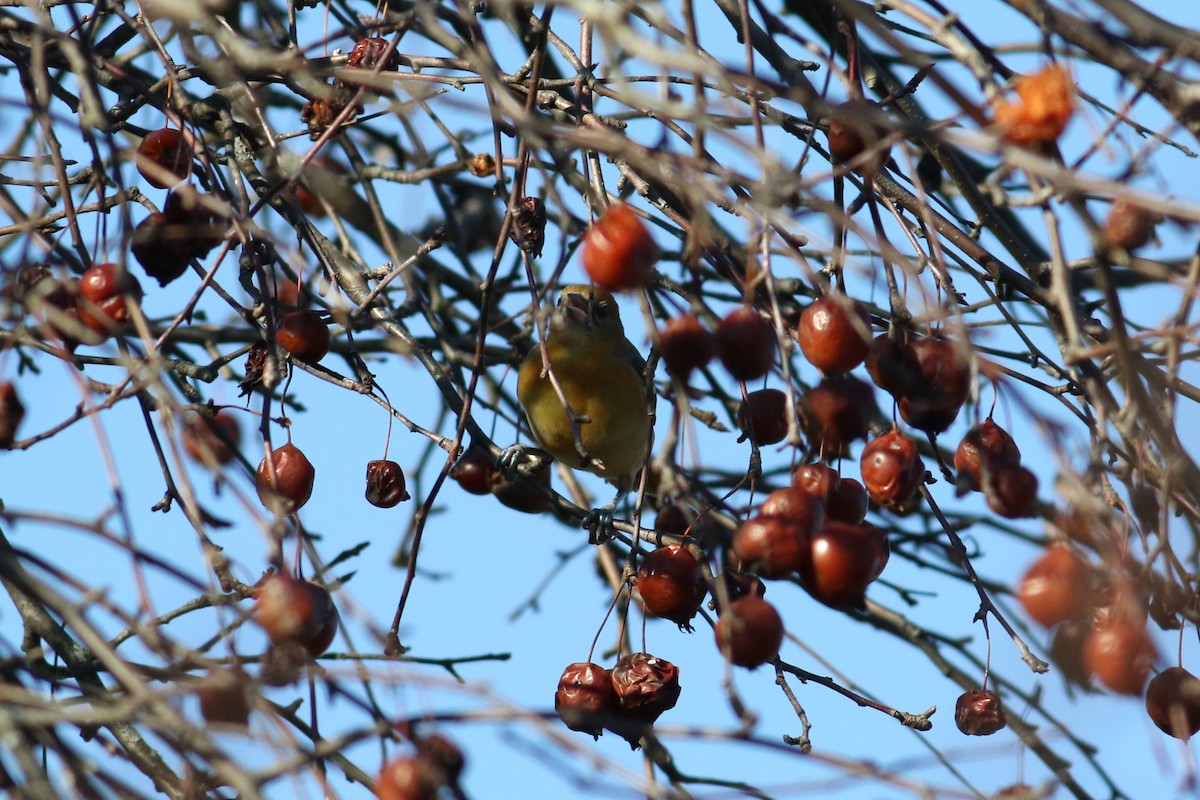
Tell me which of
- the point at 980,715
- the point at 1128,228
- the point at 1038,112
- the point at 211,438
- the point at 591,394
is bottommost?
the point at 980,715

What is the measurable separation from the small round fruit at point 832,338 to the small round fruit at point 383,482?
1.26 meters

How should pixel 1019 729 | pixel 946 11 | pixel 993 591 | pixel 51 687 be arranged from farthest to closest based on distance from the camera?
pixel 993 591
pixel 1019 729
pixel 51 687
pixel 946 11

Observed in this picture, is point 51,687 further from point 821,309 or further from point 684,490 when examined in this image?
point 821,309

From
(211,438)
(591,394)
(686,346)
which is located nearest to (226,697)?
(686,346)

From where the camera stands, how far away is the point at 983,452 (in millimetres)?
2074

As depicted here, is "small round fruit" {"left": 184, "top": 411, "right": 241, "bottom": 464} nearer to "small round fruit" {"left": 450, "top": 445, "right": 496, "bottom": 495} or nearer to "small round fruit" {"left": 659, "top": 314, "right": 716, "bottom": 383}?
"small round fruit" {"left": 450, "top": 445, "right": 496, "bottom": 495}

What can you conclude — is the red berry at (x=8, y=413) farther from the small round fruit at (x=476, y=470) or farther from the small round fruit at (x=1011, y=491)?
the small round fruit at (x=1011, y=491)

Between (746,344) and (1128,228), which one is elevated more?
(1128,228)

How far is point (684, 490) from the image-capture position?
1724 mm

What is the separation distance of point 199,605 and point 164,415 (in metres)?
0.85

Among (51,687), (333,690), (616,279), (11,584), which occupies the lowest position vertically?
(333,690)

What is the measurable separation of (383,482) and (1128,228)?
5.46ft

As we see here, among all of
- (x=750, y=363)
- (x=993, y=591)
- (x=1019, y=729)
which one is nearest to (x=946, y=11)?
(x=750, y=363)

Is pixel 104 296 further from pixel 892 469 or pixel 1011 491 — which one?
pixel 1011 491
